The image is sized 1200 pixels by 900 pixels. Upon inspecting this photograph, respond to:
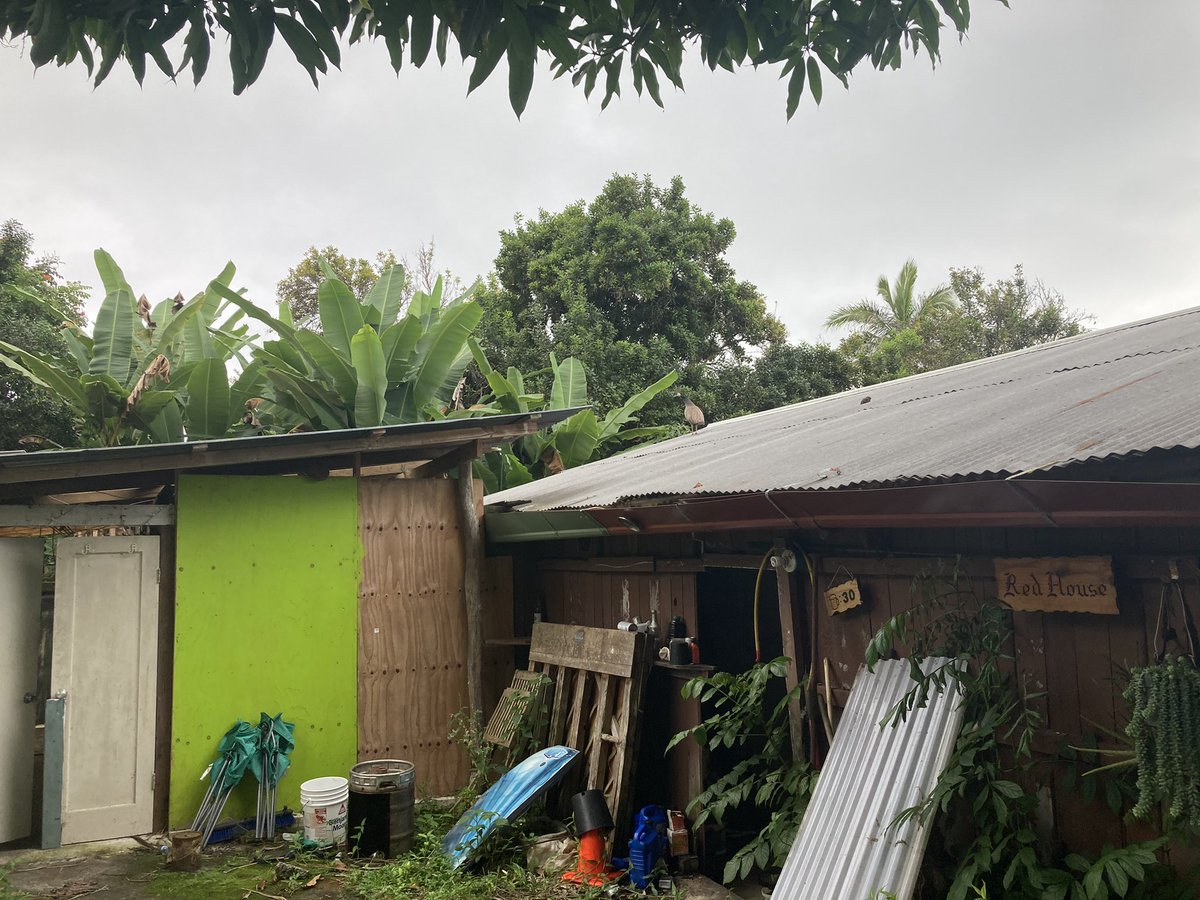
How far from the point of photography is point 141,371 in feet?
30.0

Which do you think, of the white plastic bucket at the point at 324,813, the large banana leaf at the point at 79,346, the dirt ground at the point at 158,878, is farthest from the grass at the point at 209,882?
the large banana leaf at the point at 79,346

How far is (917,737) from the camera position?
149 inches

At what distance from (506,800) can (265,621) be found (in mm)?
2427

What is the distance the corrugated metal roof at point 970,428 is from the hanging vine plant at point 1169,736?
0.80 meters

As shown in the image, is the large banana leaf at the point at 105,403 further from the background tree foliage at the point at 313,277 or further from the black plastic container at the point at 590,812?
the background tree foliage at the point at 313,277

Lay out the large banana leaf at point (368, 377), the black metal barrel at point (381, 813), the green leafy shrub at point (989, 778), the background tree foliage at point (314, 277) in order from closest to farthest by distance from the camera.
Result: the green leafy shrub at point (989, 778), the black metal barrel at point (381, 813), the large banana leaf at point (368, 377), the background tree foliage at point (314, 277)

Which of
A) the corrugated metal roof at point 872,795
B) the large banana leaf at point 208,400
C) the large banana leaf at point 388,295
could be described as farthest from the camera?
the large banana leaf at point 388,295

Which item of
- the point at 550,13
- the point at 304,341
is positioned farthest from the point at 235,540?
the point at 550,13

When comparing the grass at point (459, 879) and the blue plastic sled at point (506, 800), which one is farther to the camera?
the blue plastic sled at point (506, 800)

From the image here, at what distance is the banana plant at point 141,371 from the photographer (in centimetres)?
826

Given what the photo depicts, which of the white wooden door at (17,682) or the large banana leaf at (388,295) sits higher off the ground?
the large banana leaf at (388,295)

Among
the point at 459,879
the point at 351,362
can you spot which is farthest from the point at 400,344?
the point at 459,879

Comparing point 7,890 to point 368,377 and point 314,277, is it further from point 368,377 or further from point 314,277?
point 314,277

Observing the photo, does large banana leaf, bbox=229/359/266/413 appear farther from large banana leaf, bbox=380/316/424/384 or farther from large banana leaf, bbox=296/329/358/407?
large banana leaf, bbox=380/316/424/384
